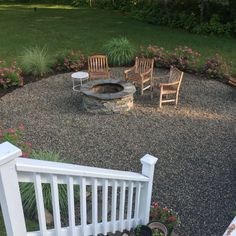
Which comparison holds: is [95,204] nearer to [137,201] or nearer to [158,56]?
[137,201]

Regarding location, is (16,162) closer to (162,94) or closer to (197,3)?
(162,94)

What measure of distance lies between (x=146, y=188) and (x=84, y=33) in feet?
44.9

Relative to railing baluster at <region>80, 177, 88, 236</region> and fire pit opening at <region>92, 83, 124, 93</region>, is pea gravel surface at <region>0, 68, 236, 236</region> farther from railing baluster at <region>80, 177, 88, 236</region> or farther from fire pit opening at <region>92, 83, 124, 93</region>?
railing baluster at <region>80, 177, 88, 236</region>

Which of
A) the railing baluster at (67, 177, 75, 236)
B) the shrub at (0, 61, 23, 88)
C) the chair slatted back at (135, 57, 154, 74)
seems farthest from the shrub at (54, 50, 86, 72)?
the railing baluster at (67, 177, 75, 236)

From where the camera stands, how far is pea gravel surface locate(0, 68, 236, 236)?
17.0ft

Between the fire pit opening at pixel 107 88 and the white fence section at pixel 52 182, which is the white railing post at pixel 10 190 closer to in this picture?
the white fence section at pixel 52 182

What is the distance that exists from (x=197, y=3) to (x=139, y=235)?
15.2 metres

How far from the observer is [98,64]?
10273mm

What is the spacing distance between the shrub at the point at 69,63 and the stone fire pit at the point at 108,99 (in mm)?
2728

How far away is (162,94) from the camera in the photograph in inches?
339

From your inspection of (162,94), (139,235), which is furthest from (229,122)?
(139,235)

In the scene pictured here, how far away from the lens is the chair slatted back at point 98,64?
10.1 meters

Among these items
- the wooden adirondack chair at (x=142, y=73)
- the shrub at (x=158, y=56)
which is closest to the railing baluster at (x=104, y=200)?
the wooden adirondack chair at (x=142, y=73)

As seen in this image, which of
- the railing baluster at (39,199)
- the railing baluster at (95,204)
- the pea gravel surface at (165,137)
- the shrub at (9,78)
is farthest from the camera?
the shrub at (9,78)
